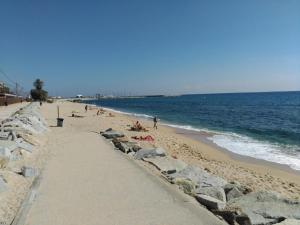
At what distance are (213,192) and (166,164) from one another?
3346 mm

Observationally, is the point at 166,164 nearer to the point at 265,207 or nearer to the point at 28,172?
the point at 28,172

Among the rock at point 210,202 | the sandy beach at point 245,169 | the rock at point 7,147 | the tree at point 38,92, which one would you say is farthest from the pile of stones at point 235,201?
the tree at point 38,92

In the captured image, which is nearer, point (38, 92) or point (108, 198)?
point (108, 198)

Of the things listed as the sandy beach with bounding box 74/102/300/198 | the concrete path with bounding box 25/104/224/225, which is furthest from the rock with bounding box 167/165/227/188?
the sandy beach with bounding box 74/102/300/198

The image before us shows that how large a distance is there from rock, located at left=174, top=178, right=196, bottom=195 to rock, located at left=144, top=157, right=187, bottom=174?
1490mm

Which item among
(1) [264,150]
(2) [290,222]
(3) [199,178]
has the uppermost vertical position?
(2) [290,222]

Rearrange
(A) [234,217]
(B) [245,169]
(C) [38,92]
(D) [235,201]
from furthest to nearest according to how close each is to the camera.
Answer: (C) [38,92], (B) [245,169], (D) [235,201], (A) [234,217]

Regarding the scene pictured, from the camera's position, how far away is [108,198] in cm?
727

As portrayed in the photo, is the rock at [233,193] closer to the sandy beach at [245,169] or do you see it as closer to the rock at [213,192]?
the rock at [213,192]

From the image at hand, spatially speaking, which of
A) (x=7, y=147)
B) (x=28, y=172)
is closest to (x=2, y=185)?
(x=28, y=172)

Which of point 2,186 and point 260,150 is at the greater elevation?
point 2,186

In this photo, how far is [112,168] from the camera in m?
10.1

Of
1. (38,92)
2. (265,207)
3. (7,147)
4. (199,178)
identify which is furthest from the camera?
(38,92)

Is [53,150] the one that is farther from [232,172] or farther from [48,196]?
[232,172]
